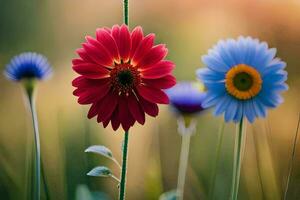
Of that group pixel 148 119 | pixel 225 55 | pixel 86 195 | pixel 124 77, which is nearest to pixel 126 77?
pixel 124 77

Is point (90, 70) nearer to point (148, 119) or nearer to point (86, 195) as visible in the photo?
point (86, 195)

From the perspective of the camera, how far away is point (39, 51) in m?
0.97

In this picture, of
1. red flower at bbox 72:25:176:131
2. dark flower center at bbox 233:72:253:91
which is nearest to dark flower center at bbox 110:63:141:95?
red flower at bbox 72:25:176:131

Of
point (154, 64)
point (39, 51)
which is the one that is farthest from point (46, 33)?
point (154, 64)

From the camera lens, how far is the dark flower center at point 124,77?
504 millimetres

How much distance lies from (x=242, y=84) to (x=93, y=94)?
15 centimetres

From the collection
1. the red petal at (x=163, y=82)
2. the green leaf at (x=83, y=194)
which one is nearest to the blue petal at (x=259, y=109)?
the red petal at (x=163, y=82)

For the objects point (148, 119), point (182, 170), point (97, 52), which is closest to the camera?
point (97, 52)

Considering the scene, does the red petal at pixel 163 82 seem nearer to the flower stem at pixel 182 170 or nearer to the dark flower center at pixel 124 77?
the dark flower center at pixel 124 77

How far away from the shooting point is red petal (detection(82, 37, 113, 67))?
0.49 metres

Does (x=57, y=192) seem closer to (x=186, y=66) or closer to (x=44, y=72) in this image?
(x=44, y=72)

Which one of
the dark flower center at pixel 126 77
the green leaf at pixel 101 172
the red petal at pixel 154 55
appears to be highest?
the red petal at pixel 154 55

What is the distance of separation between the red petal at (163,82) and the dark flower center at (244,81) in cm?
9

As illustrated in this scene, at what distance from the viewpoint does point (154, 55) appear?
491 millimetres
